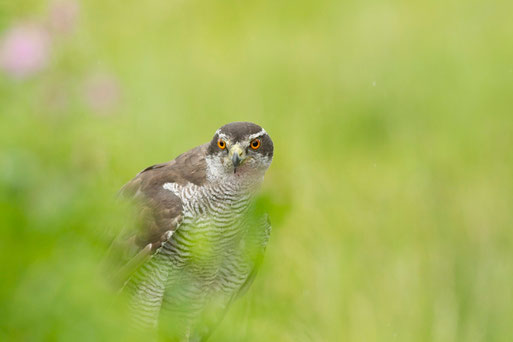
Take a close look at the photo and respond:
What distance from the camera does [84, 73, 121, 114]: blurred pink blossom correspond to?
3.57 metres

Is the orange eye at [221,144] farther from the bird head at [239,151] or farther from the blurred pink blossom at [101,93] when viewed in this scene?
the blurred pink blossom at [101,93]

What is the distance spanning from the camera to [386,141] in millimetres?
8609

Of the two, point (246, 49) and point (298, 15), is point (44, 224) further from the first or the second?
point (298, 15)

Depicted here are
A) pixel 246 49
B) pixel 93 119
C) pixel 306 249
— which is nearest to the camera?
pixel 93 119

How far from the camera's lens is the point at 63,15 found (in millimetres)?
4242

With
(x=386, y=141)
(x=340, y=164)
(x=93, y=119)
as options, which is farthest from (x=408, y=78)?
(x=93, y=119)

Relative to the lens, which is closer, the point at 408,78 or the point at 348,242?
the point at 348,242

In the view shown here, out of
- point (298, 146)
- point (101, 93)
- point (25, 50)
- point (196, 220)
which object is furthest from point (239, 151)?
point (298, 146)

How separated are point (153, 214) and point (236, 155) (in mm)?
444

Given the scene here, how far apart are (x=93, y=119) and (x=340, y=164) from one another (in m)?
4.60

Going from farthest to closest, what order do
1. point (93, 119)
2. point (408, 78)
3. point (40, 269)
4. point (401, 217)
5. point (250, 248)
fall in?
point (408, 78) < point (401, 217) < point (250, 248) < point (93, 119) < point (40, 269)

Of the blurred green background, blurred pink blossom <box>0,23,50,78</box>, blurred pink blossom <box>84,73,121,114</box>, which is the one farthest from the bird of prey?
blurred pink blossom <box>0,23,50,78</box>

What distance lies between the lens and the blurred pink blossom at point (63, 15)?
13.6 feet

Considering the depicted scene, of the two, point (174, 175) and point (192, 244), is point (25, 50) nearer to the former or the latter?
point (192, 244)
